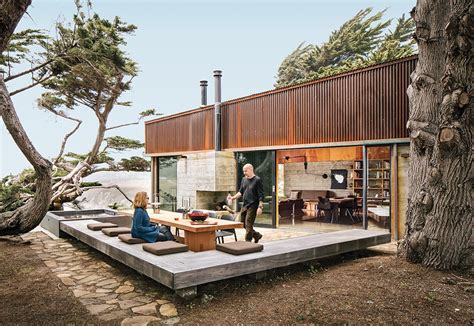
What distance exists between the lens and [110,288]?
15.0ft

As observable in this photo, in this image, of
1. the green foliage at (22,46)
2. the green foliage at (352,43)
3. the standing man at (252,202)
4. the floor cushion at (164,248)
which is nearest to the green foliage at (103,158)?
the green foliage at (22,46)

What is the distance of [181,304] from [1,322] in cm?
176

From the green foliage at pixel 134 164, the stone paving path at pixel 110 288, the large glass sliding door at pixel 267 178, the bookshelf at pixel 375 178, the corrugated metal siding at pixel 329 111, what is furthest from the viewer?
the green foliage at pixel 134 164

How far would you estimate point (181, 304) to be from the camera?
3.89 meters

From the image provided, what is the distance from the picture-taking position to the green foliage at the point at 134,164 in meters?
18.5

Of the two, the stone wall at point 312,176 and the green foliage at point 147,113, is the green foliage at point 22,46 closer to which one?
the green foliage at point 147,113

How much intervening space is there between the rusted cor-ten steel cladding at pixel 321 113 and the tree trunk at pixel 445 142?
8.69 feet

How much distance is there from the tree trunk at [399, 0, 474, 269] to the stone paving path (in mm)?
3403

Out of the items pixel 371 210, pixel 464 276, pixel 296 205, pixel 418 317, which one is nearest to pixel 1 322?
pixel 418 317

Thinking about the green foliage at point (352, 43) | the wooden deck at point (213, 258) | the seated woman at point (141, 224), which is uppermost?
the green foliage at point (352, 43)

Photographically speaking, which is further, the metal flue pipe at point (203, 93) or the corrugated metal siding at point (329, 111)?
the metal flue pipe at point (203, 93)

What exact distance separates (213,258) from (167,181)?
9920mm

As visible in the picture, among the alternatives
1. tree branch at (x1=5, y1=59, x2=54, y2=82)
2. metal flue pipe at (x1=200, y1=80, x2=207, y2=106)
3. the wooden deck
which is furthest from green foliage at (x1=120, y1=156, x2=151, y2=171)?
the wooden deck

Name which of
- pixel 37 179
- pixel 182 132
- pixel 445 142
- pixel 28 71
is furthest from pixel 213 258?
pixel 28 71
